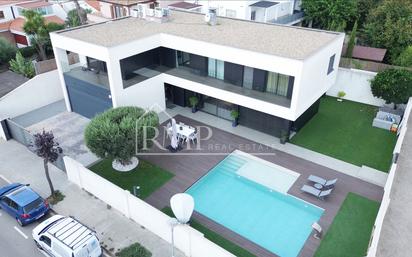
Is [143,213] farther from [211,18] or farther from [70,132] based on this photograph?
[211,18]

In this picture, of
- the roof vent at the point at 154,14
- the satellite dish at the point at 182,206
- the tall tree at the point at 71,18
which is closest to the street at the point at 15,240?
the satellite dish at the point at 182,206

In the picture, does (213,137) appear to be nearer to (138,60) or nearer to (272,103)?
(272,103)

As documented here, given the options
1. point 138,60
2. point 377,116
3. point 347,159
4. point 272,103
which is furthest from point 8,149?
point 377,116

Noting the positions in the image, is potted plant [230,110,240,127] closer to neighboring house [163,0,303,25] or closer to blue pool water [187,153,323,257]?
blue pool water [187,153,323,257]

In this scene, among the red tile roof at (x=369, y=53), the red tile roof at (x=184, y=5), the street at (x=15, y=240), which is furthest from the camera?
the red tile roof at (x=184, y=5)

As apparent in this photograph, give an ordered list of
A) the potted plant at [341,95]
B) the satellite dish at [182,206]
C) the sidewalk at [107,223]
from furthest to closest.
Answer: the potted plant at [341,95]
the sidewalk at [107,223]
the satellite dish at [182,206]

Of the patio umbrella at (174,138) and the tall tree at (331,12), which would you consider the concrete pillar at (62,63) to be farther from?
the tall tree at (331,12)
